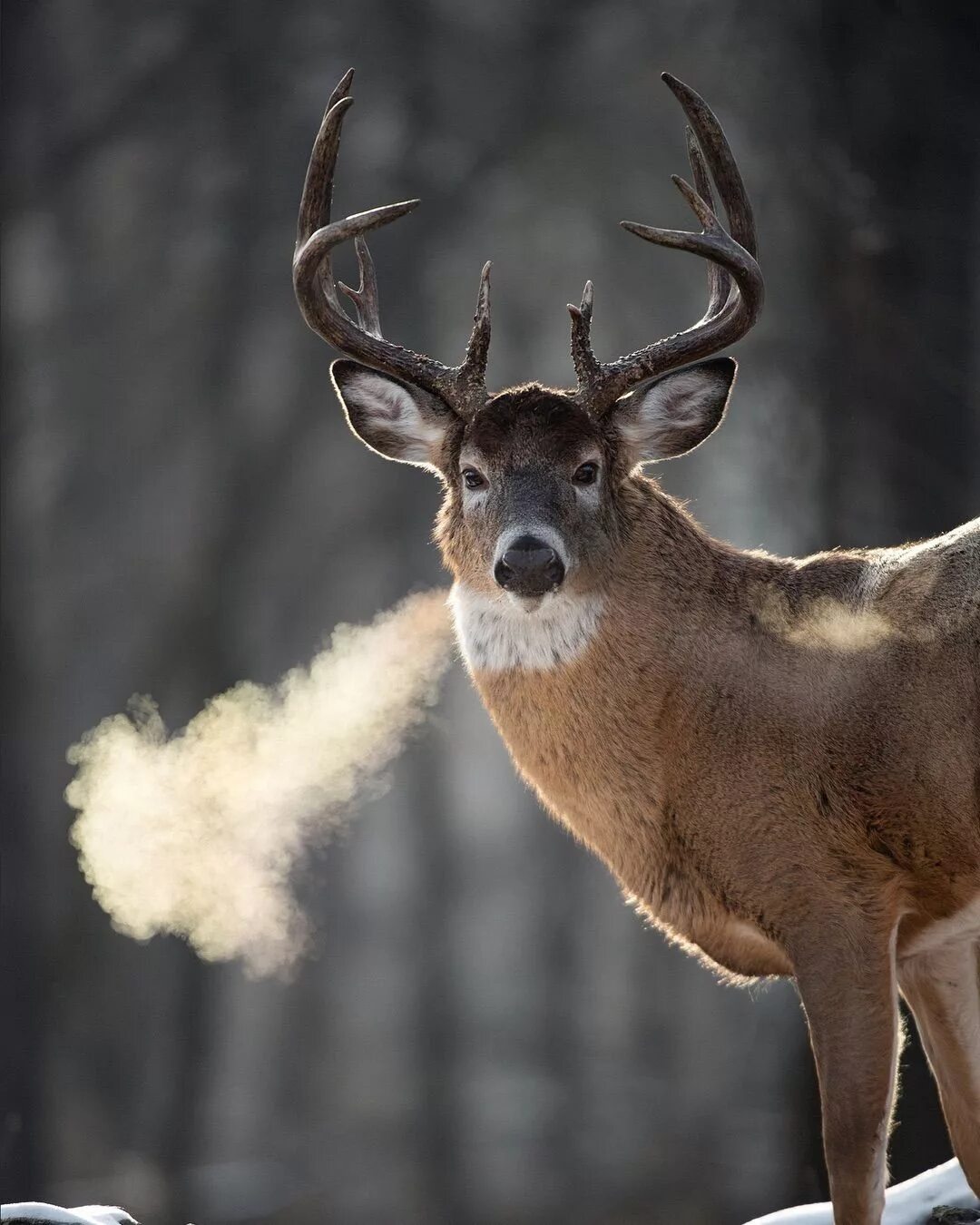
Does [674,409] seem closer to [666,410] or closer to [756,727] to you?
[666,410]

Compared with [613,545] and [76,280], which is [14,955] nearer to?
[76,280]

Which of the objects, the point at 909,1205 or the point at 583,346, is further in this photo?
the point at 909,1205

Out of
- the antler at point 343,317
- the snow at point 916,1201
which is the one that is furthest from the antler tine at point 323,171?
the snow at point 916,1201

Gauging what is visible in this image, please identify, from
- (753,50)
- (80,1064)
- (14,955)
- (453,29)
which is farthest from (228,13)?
(80,1064)

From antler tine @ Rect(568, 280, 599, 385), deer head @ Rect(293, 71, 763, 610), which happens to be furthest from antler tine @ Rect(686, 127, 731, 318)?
antler tine @ Rect(568, 280, 599, 385)

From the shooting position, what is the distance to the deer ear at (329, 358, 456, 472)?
4.28 m

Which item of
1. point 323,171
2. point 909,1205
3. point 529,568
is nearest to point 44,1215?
point 529,568

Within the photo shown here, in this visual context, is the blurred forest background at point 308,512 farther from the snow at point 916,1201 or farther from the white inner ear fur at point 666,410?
the white inner ear fur at point 666,410

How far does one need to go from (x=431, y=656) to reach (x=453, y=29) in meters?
4.46

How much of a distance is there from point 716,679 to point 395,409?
1.19 meters

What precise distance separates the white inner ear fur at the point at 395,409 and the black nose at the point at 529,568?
0.63 m

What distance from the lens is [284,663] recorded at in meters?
9.53

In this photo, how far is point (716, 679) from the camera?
13.0 ft

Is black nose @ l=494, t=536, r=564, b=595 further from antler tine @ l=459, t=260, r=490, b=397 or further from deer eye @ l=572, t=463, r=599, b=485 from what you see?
antler tine @ l=459, t=260, r=490, b=397
